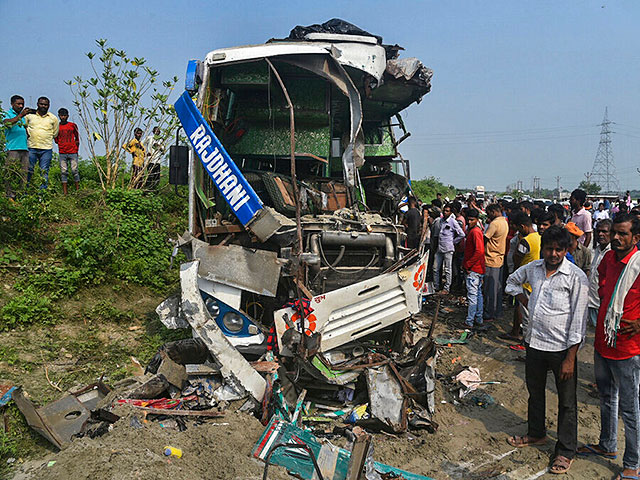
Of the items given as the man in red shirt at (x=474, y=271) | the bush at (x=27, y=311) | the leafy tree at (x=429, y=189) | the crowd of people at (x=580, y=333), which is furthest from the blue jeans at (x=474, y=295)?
the leafy tree at (x=429, y=189)

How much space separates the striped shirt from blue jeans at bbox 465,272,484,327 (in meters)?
2.91

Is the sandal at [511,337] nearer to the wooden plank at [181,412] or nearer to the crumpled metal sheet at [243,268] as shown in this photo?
the crumpled metal sheet at [243,268]

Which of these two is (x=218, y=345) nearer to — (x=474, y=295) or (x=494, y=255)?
(x=474, y=295)

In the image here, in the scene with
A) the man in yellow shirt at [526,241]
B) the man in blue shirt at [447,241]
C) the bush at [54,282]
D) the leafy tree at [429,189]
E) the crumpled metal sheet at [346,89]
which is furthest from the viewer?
the leafy tree at [429,189]

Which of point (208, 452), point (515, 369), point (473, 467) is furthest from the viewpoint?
point (515, 369)

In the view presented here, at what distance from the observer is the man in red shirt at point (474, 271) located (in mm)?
6531

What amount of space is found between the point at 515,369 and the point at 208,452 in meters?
3.71

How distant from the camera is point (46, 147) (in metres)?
7.74

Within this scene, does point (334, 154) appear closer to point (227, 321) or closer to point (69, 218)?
point (227, 321)

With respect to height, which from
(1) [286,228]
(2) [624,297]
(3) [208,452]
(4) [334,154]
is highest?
(4) [334,154]

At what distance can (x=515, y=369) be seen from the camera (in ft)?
17.5

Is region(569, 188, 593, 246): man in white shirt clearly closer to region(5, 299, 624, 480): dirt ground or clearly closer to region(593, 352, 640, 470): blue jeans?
region(5, 299, 624, 480): dirt ground

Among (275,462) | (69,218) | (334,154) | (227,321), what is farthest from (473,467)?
(69,218)

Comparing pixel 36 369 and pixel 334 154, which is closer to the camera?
pixel 36 369
